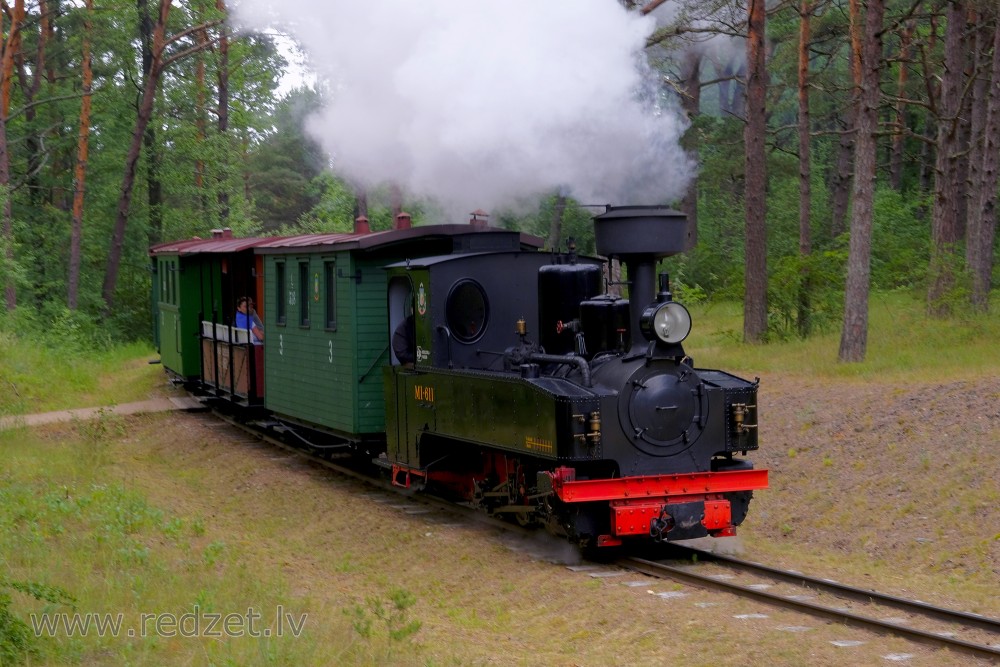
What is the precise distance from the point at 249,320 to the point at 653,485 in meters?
8.26

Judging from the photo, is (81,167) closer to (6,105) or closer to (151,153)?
(6,105)

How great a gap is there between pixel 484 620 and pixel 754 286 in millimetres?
13364

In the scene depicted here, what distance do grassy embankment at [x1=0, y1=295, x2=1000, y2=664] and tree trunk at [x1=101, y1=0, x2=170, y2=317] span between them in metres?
12.8

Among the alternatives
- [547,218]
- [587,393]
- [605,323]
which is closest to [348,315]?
[605,323]

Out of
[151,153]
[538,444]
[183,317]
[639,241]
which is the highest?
[151,153]

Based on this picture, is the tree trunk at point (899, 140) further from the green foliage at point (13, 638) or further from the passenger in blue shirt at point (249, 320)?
the green foliage at point (13, 638)

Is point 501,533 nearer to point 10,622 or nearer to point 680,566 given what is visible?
point 680,566

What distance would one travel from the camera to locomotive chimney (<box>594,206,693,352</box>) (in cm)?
828

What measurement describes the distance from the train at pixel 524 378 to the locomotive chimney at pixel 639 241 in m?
0.01

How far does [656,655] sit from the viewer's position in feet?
→ 20.9

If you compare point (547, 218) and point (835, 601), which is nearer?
point (835, 601)

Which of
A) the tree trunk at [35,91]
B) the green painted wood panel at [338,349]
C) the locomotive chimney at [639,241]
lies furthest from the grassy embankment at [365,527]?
the tree trunk at [35,91]

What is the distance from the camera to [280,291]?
1389 centimetres

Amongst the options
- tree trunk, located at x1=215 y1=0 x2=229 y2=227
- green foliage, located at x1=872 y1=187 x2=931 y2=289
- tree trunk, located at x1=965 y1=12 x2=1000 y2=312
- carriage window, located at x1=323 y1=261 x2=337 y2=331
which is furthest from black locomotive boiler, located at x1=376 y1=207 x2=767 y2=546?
tree trunk, located at x1=215 y1=0 x2=229 y2=227
